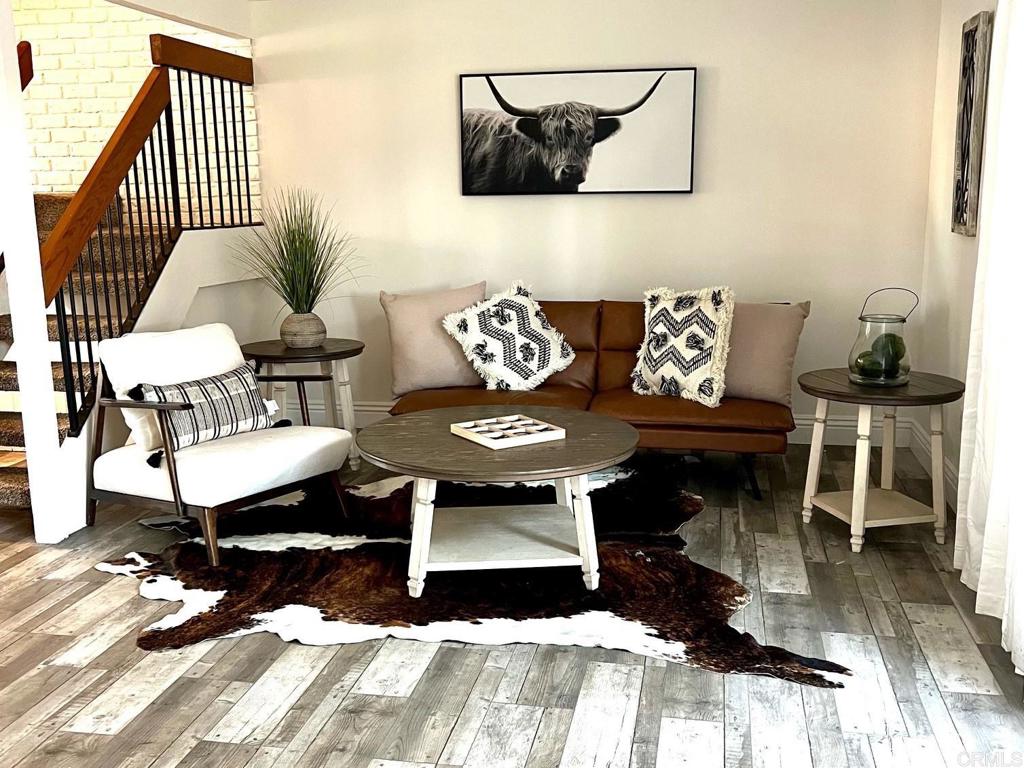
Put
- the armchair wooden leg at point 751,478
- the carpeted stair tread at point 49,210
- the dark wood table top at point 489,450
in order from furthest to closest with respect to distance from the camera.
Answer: the carpeted stair tread at point 49,210 < the armchair wooden leg at point 751,478 < the dark wood table top at point 489,450

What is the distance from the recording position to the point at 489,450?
3.47 m

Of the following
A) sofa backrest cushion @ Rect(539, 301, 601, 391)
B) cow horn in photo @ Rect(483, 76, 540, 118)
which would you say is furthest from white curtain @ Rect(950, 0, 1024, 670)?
cow horn in photo @ Rect(483, 76, 540, 118)

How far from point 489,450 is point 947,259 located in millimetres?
2645

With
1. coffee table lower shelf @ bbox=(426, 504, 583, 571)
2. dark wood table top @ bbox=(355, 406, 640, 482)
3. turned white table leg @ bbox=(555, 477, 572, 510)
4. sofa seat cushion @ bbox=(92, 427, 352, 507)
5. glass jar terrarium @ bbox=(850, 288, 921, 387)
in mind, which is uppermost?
glass jar terrarium @ bbox=(850, 288, 921, 387)

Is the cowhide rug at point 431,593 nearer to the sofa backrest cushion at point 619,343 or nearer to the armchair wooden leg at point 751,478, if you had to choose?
the armchair wooden leg at point 751,478

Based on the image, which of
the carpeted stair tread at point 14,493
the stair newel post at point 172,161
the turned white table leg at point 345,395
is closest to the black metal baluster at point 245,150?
the stair newel post at point 172,161

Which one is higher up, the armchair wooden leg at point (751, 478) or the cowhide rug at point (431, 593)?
the armchair wooden leg at point (751, 478)

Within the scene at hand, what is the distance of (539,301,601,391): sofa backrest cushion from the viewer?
507 cm

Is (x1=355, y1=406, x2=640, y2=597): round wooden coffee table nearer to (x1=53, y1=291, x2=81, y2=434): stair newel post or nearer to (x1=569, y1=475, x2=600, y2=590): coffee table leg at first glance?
(x1=569, y1=475, x2=600, y2=590): coffee table leg

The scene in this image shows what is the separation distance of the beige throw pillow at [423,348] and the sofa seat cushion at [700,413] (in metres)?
0.80

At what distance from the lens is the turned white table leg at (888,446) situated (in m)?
4.24

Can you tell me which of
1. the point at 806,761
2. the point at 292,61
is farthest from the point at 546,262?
the point at 806,761

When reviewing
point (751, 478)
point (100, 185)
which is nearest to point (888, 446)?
point (751, 478)

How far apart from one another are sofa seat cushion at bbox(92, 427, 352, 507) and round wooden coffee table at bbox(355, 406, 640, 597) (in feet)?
1.20
